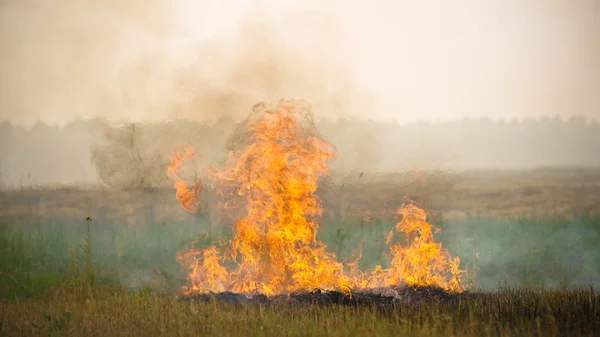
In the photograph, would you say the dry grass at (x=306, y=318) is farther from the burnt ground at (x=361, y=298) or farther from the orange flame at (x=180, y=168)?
the orange flame at (x=180, y=168)

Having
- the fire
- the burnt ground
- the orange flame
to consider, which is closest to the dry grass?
the burnt ground

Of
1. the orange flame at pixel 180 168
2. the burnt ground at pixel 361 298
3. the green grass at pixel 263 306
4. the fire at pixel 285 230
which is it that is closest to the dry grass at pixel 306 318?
the green grass at pixel 263 306

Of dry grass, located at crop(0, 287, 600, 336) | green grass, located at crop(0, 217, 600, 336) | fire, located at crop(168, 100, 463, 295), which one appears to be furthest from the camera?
fire, located at crop(168, 100, 463, 295)

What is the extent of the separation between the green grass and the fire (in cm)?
118

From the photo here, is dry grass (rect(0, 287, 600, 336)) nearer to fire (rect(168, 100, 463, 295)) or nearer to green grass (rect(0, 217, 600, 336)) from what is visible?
green grass (rect(0, 217, 600, 336))

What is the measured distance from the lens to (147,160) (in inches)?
650

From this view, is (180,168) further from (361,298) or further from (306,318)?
(306,318)

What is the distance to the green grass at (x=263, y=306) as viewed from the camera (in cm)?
885

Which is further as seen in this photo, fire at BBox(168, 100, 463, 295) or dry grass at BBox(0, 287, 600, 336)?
fire at BBox(168, 100, 463, 295)

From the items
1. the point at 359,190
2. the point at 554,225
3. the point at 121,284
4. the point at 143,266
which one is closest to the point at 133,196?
the point at 143,266

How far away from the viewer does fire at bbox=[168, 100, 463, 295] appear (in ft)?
39.5

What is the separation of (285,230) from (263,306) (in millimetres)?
2093

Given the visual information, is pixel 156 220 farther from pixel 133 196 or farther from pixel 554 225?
pixel 554 225

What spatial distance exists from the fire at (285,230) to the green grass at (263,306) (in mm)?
1175
